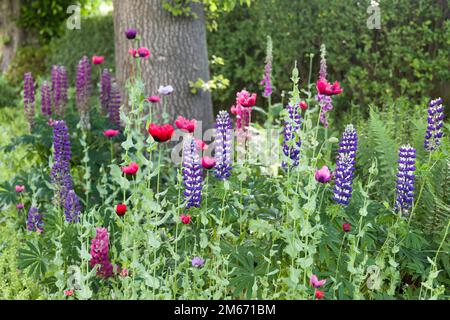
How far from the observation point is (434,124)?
152 inches

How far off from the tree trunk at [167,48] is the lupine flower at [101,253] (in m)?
2.74

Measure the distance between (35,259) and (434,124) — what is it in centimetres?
258

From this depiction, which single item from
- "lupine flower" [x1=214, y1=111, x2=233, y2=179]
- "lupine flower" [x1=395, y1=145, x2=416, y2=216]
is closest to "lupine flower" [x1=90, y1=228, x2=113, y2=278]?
"lupine flower" [x1=214, y1=111, x2=233, y2=179]

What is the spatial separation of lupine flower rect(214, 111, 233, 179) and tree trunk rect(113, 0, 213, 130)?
7.85ft

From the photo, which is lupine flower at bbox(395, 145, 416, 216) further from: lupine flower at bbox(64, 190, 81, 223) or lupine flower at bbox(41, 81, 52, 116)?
lupine flower at bbox(41, 81, 52, 116)

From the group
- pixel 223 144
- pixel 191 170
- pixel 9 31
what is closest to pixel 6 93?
pixel 9 31

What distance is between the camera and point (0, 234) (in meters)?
4.99

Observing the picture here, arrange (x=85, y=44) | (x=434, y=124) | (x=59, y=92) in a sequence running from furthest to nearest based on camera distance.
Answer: (x=85, y=44) → (x=59, y=92) → (x=434, y=124)

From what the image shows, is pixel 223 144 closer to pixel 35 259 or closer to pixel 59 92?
pixel 35 259

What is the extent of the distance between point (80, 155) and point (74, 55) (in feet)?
17.3

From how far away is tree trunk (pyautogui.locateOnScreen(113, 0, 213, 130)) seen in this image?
5.94 meters

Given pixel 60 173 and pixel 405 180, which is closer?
pixel 405 180
